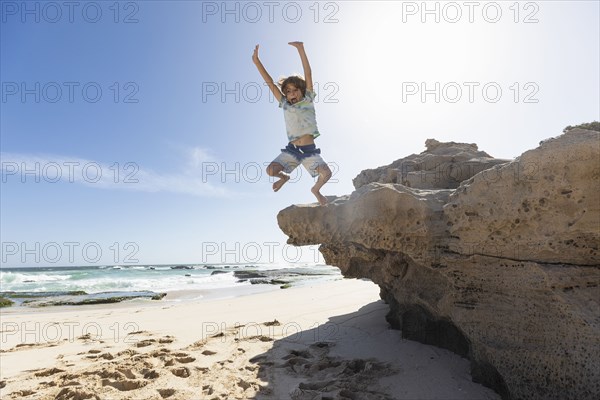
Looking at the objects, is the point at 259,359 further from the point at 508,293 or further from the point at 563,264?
the point at 563,264

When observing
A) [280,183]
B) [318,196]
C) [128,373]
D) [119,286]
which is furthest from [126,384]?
[119,286]

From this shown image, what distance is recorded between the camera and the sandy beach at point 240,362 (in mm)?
4043

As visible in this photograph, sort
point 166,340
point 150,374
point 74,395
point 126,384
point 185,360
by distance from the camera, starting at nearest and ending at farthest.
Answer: point 74,395, point 126,384, point 150,374, point 185,360, point 166,340

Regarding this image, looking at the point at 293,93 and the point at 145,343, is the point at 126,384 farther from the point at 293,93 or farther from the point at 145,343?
the point at 293,93

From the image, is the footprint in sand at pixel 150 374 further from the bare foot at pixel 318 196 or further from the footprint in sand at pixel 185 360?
the bare foot at pixel 318 196

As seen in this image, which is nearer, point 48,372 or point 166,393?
point 166,393

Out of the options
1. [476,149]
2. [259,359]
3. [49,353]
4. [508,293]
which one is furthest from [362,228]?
[49,353]

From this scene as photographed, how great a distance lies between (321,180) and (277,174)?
546 mm

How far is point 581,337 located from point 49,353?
7077mm

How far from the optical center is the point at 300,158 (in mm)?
4699

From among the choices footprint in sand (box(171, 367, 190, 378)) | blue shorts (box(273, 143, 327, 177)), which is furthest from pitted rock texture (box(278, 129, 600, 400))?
footprint in sand (box(171, 367, 190, 378))

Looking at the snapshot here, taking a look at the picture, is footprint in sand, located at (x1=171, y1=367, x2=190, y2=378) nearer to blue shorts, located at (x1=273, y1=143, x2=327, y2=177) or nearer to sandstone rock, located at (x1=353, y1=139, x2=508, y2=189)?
blue shorts, located at (x1=273, y1=143, x2=327, y2=177)

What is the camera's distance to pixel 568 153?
314 cm

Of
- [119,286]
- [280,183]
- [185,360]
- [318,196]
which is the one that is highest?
[280,183]
